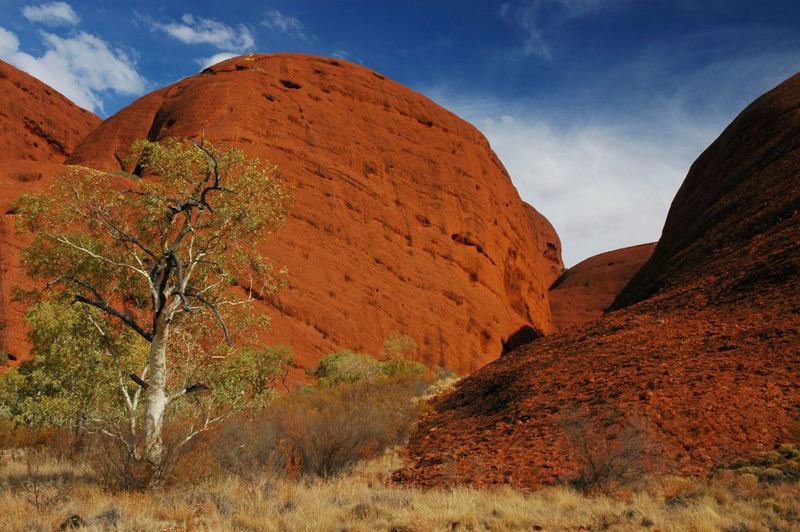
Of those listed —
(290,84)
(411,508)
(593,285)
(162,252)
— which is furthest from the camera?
(593,285)

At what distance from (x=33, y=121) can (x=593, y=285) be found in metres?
73.1

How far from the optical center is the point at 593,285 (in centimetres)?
8431

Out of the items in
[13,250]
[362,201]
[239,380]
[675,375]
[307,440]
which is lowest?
[307,440]

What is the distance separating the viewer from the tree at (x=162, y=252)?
9.04 meters

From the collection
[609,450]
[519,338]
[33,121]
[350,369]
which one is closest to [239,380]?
[609,450]

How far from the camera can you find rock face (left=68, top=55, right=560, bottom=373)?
3422 centimetres

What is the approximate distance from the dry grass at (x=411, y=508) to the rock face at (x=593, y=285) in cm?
6840

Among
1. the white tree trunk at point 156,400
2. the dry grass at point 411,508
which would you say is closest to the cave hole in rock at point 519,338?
the dry grass at point 411,508

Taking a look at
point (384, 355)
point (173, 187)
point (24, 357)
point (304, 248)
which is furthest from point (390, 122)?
point (173, 187)

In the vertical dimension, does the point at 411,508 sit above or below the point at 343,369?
below

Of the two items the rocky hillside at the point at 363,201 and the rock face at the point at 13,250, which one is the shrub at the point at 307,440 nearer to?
the rock face at the point at 13,250

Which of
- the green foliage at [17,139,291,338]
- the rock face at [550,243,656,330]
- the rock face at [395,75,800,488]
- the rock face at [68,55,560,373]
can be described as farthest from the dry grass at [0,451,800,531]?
A: the rock face at [550,243,656,330]

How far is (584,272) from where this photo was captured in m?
90.6

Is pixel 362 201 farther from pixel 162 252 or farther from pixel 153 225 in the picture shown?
pixel 162 252
